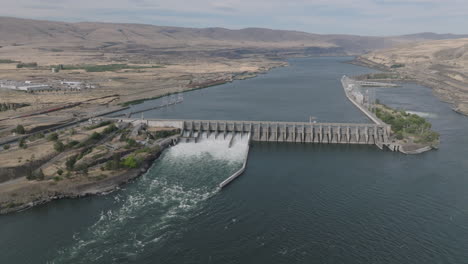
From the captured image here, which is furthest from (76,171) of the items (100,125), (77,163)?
(100,125)

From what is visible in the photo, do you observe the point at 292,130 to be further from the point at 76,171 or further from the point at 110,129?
the point at 76,171

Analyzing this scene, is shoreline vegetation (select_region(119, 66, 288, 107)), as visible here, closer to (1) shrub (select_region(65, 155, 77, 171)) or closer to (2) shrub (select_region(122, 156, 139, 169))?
(2) shrub (select_region(122, 156, 139, 169))

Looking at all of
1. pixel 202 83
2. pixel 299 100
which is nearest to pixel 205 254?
pixel 299 100

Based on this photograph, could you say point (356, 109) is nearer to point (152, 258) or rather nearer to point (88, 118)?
point (88, 118)

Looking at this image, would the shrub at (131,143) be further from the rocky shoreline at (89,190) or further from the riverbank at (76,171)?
the rocky shoreline at (89,190)

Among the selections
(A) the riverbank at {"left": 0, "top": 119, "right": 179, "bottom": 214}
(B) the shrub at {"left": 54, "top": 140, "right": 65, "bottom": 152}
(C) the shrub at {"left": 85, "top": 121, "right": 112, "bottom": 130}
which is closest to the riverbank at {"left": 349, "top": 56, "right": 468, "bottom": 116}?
(A) the riverbank at {"left": 0, "top": 119, "right": 179, "bottom": 214}
